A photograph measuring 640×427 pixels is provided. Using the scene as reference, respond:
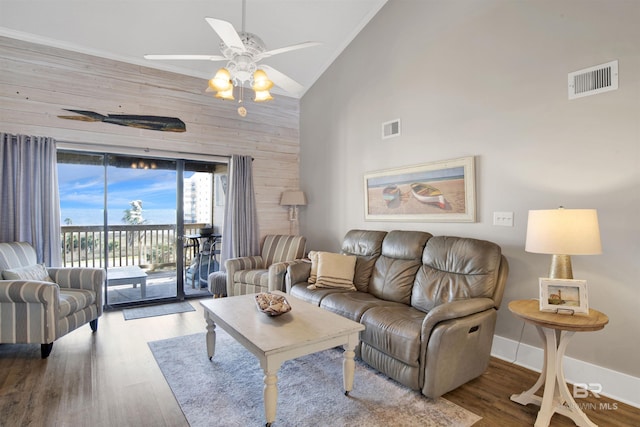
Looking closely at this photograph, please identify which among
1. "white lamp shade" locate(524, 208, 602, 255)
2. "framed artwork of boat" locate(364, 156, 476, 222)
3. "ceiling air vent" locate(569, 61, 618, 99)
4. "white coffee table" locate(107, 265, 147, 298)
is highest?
"ceiling air vent" locate(569, 61, 618, 99)

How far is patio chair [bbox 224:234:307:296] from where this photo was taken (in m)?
4.00

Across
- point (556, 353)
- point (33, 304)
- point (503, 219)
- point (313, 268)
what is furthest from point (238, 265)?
point (556, 353)

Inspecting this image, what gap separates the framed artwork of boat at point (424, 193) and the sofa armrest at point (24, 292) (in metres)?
3.29

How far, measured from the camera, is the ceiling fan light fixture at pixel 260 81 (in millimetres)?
2540

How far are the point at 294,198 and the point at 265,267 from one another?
1143 mm

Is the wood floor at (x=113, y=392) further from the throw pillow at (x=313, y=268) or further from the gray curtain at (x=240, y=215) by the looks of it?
the gray curtain at (x=240, y=215)

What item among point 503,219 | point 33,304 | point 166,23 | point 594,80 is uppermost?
point 166,23

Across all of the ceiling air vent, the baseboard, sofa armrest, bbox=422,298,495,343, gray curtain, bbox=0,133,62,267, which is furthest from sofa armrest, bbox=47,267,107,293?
the ceiling air vent

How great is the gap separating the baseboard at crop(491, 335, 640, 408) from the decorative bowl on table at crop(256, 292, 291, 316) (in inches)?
71.7

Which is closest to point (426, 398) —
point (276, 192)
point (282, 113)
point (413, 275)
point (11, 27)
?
point (413, 275)

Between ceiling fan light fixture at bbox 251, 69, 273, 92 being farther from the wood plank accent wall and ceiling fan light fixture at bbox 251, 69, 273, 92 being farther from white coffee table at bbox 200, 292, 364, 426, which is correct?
the wood plank accent wall

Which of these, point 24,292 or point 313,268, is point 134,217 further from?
point 313,268

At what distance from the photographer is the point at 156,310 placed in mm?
4363

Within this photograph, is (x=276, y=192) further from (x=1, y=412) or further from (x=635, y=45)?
(x=635, y=45)
